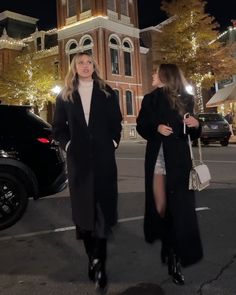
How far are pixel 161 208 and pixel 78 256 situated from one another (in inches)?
48.3

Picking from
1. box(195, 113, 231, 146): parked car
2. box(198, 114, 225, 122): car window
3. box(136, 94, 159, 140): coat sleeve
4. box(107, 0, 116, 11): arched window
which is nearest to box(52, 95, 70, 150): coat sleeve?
box(136, 94, 159, 140): coat sleeve

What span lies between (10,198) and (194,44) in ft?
92.2

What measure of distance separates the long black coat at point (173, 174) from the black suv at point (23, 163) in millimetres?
2557

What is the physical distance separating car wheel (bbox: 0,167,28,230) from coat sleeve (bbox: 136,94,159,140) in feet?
8.55

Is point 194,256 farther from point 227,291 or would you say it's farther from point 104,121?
point 104,121

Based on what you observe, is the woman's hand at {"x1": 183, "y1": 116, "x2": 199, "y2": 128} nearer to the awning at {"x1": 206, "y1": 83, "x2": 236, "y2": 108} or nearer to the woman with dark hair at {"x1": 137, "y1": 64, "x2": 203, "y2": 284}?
the woman with dark hair at {"x1": 137, "y1": 64, "x2": 203, "y2": 284}

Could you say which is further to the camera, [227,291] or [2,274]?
[2,274]

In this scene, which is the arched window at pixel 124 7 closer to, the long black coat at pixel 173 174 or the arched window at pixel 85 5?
the arched window at pixel 85 5

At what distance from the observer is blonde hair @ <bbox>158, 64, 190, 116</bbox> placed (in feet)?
12.2

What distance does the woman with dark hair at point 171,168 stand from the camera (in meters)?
3.62

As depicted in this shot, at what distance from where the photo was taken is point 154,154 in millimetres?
3756

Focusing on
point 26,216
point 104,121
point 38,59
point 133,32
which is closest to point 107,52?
point 133,32

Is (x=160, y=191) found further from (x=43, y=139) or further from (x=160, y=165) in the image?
(x=43, y=139)

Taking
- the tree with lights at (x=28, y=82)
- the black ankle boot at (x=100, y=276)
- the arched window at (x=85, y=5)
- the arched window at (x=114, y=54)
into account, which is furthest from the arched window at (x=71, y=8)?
the black ankle boot at (x=100, y=276)
